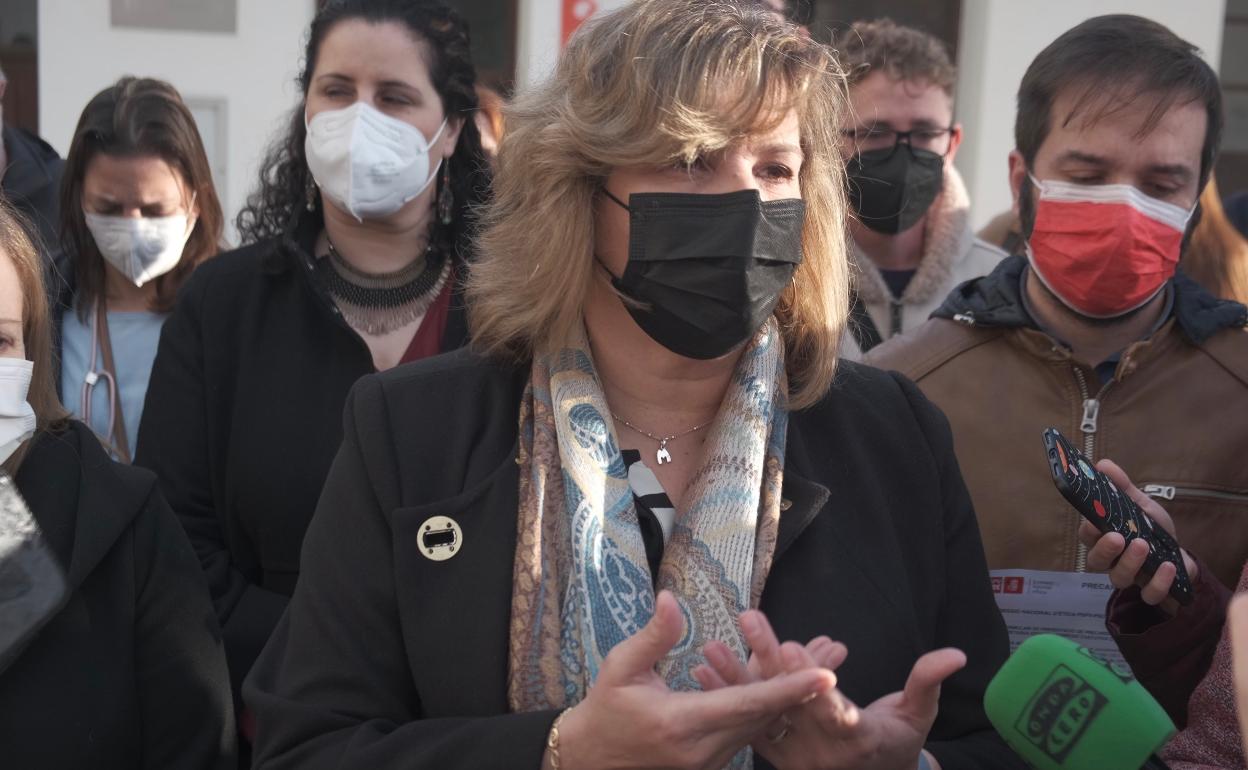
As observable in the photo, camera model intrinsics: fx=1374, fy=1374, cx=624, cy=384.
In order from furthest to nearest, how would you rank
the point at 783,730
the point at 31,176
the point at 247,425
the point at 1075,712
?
1. the point at 31,176
2. the point at 247,425
3. the point at 783,730
4. the point at 1075,712

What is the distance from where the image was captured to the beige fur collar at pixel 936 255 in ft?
12.9

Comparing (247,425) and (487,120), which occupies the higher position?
(487,120)

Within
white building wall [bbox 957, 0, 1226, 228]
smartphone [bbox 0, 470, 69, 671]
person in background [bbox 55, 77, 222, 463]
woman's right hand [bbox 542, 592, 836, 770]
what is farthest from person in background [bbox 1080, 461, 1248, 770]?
white building wall [bbox 957, 0, 1226, 228]

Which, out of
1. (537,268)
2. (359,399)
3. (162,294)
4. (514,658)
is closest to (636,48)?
(537,268)

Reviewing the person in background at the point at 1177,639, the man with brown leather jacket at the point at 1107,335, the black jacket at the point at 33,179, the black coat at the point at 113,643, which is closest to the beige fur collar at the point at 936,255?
the man with brown leather jacket at the point at 1107,335

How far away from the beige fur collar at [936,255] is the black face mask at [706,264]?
168 cm

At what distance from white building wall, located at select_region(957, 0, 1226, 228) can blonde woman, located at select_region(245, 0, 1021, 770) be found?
5.80m

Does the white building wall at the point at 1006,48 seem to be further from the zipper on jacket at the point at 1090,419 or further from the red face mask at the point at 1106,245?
the zipper on jacket at the point at 1090,419

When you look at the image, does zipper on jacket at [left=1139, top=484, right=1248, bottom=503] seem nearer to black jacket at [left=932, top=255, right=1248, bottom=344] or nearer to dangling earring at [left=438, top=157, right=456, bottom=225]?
black jacket at [left=932, top=255, right=1248, bottom=344]

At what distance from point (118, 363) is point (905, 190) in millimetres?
2233

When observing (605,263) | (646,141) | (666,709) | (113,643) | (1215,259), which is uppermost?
(646,141)

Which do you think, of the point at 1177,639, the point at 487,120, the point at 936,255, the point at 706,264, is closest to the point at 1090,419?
the point at 1177,639

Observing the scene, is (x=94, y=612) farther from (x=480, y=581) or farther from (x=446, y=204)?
(x=446, y=204)

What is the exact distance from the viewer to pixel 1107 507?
2182mm
